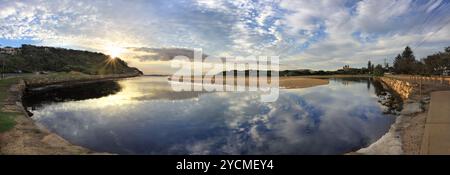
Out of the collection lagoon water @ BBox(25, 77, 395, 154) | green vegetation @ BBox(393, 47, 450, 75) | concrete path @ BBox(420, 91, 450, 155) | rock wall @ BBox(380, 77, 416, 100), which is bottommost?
lagoon water @ BBox(25, 77, 395, 154)

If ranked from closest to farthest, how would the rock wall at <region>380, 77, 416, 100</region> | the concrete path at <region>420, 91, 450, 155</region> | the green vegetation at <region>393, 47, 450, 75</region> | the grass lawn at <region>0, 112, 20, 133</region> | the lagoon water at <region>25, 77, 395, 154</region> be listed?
the concrete path at <region>420, 91, 450, 155</region> < the lagoon water at <region>25, 77, 395, 154</region> < the grass lawn at <region>0, 112, 20, 133</region> < the rock wall at <region>380, 77, 416, 100</region> < the green vegetation at <region>393, 47, 450, 75</region>

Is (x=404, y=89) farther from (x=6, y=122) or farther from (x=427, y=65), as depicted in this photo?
(x=427, y=65)

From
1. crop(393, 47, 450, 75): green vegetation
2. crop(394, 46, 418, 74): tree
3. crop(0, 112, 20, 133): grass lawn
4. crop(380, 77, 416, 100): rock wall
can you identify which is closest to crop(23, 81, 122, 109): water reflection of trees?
crop(0, 112, 20, 133): grass lawn

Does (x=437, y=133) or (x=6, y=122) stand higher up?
(x=6, y=122)

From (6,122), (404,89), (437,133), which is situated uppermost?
(404,89)

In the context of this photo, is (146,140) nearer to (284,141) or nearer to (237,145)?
(237,145)

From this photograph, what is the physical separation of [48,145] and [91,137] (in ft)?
9.71

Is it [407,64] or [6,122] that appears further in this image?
[407,64]

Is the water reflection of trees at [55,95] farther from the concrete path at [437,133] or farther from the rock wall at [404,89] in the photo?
the rock wall at [404,89]

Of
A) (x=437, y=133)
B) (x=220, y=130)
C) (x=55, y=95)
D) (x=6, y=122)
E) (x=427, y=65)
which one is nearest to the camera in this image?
(x=437, y=133)

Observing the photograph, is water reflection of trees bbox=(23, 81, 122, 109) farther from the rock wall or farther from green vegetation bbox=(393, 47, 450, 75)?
green vegetation bbox=(393, 47, 450, 75)

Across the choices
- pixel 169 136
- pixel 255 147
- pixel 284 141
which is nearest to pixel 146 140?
pixel 169 136

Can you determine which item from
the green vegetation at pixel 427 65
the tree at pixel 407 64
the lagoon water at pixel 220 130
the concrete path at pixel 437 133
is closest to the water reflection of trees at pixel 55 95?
the lagoon water at pixel 220 130

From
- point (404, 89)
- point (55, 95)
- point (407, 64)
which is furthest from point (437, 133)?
point (407, 64)
